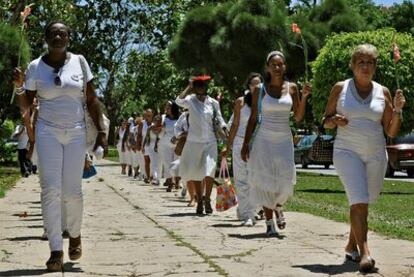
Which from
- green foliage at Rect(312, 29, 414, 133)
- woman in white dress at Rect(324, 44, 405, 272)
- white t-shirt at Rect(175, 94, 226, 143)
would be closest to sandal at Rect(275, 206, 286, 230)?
woman in white dress at Rect(324, 44, 405, 272)

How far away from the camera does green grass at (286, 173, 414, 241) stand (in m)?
10.5

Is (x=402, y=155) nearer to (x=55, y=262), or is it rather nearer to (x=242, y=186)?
(x=242, y=186)

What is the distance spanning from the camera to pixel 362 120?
720cm

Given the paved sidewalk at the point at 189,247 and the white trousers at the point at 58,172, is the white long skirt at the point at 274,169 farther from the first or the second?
the white trousers at the point at 58,172

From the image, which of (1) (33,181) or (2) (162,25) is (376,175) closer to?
(1) (33,181)

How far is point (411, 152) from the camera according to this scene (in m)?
27.9

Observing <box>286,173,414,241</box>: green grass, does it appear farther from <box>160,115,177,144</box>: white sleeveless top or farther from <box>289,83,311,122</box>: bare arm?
<box>160,115,177,144</box>: white sleeveless top

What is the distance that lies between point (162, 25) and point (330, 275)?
30075 millimetres

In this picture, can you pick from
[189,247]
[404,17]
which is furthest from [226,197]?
[404,17]

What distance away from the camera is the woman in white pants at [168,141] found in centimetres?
1841

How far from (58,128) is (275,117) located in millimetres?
2937

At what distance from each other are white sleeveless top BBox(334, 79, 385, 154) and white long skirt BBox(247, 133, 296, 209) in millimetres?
2129

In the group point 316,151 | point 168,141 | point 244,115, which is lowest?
point 316,151

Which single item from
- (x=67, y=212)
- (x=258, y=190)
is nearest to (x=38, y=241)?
→ (x=67, y=212)
